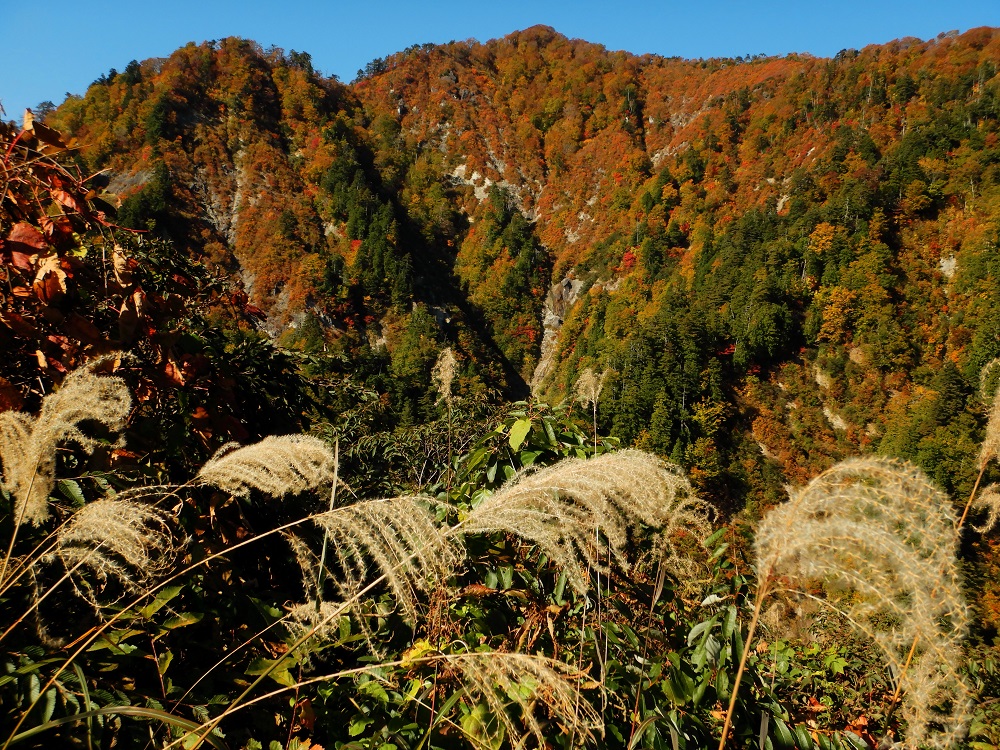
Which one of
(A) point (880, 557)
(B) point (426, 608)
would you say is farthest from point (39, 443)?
(A) point (880, 557)

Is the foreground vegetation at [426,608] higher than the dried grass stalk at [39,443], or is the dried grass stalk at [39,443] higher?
the dried grass stalk at [39,443]

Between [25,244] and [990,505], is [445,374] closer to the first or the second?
[25,244]

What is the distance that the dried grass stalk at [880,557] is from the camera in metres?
1.09

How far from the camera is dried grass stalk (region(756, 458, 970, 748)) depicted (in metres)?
1.09

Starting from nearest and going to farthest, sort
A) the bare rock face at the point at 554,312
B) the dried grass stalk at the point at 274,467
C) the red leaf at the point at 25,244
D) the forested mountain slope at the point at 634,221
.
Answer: the dried grass stalk at the point at 274,467 → the red leaf at the point at 25,244 → the forested mountain slope at the point at 634,221 → the bare rock face at the point at 554,312

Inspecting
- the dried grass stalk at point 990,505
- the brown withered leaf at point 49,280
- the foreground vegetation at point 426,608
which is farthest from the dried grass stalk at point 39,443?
the dried grass stalk at point 990,505

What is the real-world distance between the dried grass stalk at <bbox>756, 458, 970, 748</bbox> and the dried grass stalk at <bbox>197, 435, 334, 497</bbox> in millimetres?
981

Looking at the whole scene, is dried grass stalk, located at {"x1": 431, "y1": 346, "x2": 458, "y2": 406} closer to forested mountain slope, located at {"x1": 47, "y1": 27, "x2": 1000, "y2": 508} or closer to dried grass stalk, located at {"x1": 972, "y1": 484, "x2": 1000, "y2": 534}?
dried grass stalk, located at {"x1": 972, "y1": 484, "x2": 1000, "y2": 534}

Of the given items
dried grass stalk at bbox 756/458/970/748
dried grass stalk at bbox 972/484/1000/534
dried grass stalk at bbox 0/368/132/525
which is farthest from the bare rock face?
dried grass stalk at bbox 0/368/132/525

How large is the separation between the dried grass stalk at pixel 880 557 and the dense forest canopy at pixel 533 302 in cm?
4

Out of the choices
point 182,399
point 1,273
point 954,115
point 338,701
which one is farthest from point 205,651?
point 954,115

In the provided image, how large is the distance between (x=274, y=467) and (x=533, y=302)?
84.9m

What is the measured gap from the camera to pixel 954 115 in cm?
6369

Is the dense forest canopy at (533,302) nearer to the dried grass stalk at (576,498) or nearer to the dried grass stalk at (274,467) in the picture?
the dried grass stalk at (576,498)
